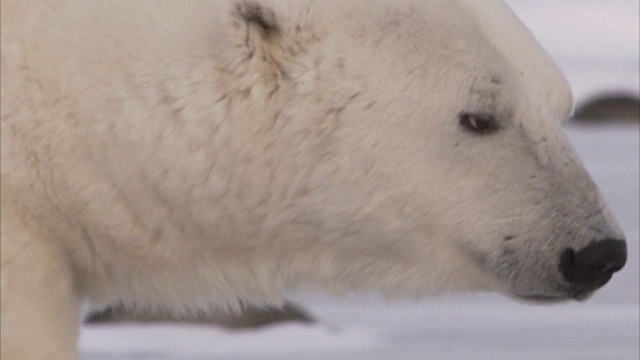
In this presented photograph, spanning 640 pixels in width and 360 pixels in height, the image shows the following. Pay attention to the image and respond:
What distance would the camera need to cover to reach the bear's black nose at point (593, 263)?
7.54 ft

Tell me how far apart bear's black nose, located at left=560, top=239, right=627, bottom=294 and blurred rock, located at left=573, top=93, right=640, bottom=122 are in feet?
19.4

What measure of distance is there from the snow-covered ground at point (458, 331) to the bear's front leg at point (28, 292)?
2013 mm

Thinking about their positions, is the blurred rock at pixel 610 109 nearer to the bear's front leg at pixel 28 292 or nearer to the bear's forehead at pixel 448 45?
the bear's forehead at pixel 448 45

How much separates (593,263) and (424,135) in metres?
0.37

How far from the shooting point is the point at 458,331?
5211mm

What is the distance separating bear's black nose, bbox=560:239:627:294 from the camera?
230cm

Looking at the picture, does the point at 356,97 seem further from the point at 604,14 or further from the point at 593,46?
the point at 593,46

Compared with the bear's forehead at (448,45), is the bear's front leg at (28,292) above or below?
below

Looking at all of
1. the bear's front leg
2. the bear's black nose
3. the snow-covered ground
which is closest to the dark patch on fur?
the bear's front leg

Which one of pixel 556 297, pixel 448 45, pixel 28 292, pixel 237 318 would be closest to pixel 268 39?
pixel 448 45

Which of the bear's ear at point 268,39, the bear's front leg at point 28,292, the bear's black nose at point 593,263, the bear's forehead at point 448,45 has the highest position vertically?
the bear's ear at point 268,39

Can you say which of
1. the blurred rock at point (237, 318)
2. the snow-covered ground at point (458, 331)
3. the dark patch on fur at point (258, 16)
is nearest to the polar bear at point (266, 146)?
the dark patch on fur at point (258, 16)

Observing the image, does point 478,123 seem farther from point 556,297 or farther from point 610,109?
point 610,109

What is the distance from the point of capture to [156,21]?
235cm
